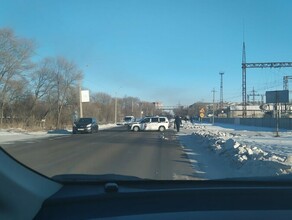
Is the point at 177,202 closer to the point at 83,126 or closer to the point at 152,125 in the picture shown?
the point at 83,126

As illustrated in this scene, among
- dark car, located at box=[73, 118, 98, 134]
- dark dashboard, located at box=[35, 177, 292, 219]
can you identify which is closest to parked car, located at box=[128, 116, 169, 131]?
dark car, located at box=[73, 118, 98, 134]

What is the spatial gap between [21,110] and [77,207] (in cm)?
5795

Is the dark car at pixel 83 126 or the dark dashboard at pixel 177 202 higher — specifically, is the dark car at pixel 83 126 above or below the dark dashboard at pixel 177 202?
below

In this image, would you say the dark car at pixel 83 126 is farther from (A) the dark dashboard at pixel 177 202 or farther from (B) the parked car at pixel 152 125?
(A) the dark dashboard at pixel 177 202

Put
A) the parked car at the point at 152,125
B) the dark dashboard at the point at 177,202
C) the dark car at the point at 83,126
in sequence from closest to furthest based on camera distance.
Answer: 1. the dark dashboard at the point at 177,202
2. the dark car at the point at 83,126
3. the parked car at the point at 152,125

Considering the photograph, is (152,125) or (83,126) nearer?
(83,126)

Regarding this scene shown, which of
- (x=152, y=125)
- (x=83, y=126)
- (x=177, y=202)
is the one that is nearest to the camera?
(x=177, y=202)

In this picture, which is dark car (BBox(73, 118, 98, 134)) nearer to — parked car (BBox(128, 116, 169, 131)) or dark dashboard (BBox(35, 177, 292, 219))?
parked car (BBox(128, 116, 169, 131))

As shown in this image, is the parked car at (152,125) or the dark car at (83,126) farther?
the parked car at (152,125)

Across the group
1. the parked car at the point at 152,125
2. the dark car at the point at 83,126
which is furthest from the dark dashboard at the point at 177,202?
the parked car at the point at 152,125

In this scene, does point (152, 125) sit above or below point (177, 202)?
below

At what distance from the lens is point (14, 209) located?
2383 mm

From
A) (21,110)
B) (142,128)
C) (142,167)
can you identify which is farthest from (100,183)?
(21,110)

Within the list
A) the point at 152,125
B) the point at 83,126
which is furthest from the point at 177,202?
the point at 152,125
